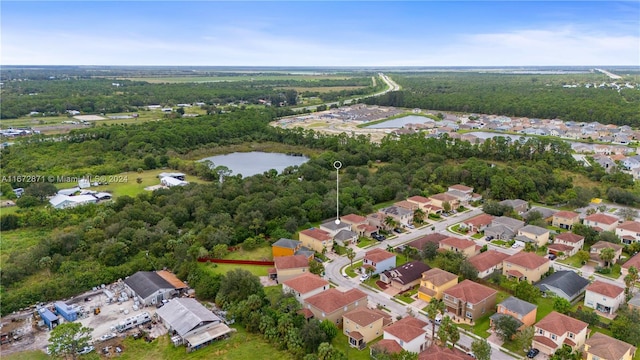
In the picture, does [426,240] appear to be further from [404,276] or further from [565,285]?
[565,285]

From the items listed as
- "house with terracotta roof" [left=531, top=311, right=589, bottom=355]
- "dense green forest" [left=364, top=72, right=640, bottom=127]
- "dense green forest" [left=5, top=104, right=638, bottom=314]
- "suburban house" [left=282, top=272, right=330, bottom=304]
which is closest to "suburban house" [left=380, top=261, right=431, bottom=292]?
"suburban house" [left=282, top=272, right=330, bottom=304]

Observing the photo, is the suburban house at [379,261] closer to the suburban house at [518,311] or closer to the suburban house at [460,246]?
the suburban house at [460,246]

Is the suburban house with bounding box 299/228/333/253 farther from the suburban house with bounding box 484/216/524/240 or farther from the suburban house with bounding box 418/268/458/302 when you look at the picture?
the suburban house with bounding box 484/216/524/240

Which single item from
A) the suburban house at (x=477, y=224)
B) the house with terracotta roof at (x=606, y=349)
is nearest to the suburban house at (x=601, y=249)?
the suburban house at (x=477, y=224)

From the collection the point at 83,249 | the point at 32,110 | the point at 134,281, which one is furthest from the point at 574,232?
the point at 32,110

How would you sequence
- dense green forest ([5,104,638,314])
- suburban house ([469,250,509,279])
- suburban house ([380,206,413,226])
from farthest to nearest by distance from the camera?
suburban house ([380,206,413,226]) < dense green forest ([5,104,638,314]) < suburban house ([469,250,509,279])

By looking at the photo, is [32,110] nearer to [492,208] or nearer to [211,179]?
[211,179]

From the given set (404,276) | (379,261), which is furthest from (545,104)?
(404,276)
